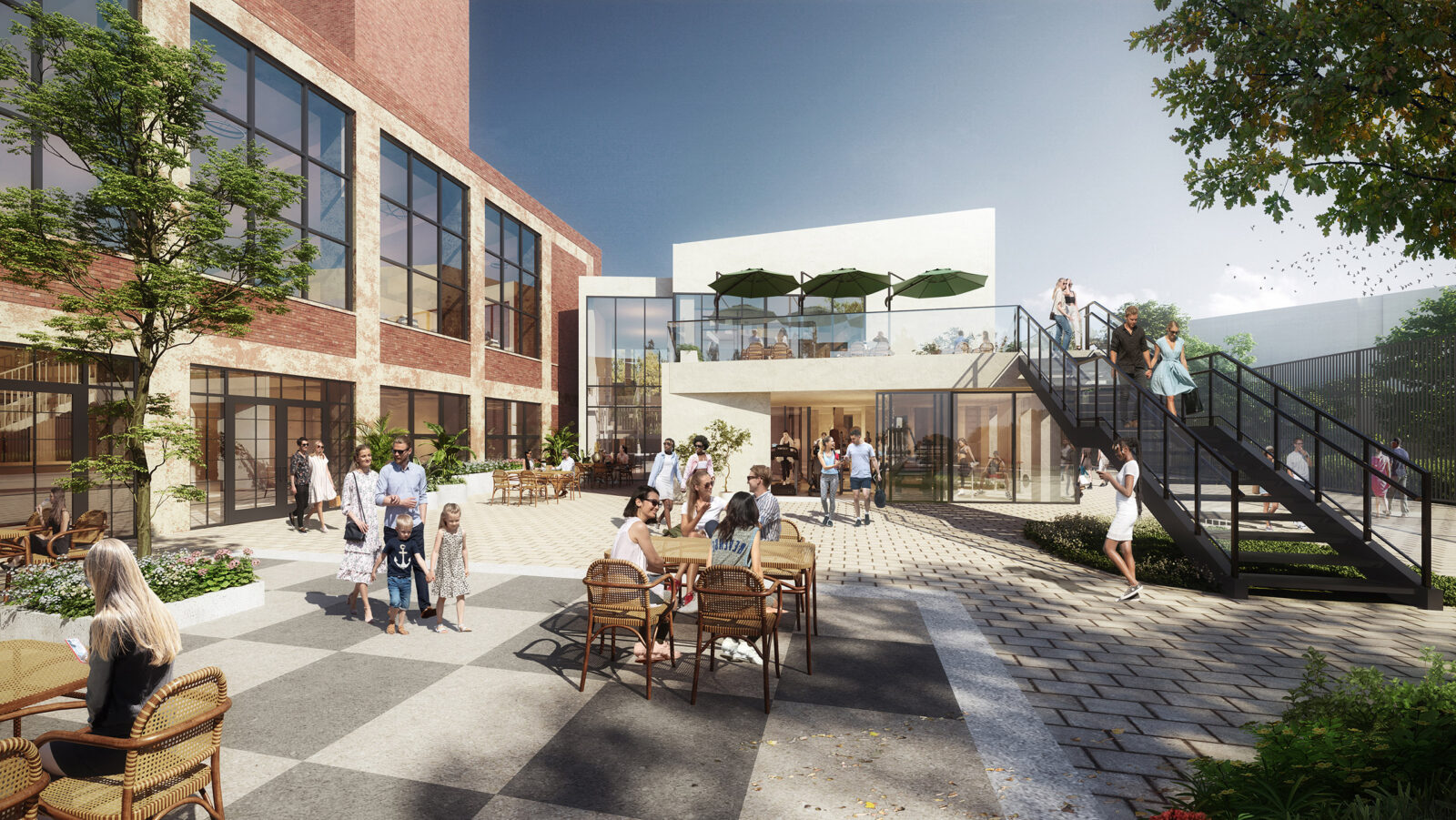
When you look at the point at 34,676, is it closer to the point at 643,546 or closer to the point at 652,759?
the point at 652,759

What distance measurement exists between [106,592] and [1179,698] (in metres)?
6.08

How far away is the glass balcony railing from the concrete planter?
275 inches

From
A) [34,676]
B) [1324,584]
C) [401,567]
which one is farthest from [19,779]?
[1324,584]

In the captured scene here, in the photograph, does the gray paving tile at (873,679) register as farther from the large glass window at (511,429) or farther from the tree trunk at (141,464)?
the large glass window at (511,429)

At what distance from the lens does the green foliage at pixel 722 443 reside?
17.3m

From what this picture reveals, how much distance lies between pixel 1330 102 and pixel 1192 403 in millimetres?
7068

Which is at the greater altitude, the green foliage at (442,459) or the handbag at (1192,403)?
the handbag at (1192,403)

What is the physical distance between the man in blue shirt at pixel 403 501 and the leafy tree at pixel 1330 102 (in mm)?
8263

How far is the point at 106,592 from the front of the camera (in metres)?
2.62

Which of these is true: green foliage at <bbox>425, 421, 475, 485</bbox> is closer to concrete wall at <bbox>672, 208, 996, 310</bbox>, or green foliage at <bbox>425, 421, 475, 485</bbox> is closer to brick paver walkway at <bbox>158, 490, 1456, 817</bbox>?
brick paver walkway at <bbox>158, 490, 1456, 817</bbox>

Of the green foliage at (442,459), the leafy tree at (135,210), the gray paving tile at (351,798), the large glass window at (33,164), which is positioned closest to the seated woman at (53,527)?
the leafy tree at (135,210)

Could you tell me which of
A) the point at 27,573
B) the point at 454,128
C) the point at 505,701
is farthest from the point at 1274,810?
the point at 454,128

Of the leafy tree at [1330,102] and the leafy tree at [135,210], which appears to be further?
the leafy tree at [135,210]

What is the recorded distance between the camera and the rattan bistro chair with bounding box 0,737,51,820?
203 centimetres
